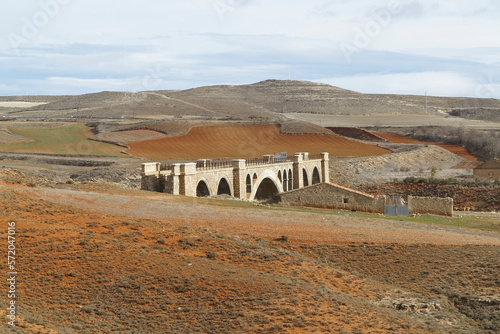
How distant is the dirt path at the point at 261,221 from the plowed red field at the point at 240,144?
1702 inches

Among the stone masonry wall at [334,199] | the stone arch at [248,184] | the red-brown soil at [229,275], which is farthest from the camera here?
the stone arch at [248,184]

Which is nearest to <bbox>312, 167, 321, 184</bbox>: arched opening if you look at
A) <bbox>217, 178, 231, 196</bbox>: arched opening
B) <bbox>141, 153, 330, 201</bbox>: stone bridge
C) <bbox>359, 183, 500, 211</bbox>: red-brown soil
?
<bbox>141, 153, 330, 201</bbox>: stone bridge

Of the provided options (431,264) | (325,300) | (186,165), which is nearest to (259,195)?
(186,165)

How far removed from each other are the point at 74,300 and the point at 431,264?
11866 millimetres

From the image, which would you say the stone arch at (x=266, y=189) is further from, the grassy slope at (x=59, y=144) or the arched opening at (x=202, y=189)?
the grassy slope at (x=59, y=144)

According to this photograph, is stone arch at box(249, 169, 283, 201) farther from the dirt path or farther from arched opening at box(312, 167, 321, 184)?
the dirt path

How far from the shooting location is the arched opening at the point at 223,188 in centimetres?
4425

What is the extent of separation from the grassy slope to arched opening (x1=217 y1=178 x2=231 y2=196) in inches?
1210

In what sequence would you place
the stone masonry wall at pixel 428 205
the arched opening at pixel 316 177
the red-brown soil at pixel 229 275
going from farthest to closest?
the arched opening at pixel 316 177, the stone masonry wall at pixel 428 205, the red-brown soil at pixel 229 275

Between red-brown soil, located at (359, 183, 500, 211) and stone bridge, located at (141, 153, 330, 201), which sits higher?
stone bridge, located at (141, 153, 330, 201)

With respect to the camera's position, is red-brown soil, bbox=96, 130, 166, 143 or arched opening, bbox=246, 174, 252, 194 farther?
red-brown soil, bbox=96, 130, 166, 143

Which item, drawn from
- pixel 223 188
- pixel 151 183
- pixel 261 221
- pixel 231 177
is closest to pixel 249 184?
pixel 231 177

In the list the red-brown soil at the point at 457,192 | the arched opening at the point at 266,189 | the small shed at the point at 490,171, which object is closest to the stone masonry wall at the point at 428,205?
the red-brown soil at the point at 457,192

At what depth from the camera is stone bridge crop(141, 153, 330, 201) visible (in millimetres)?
37406
